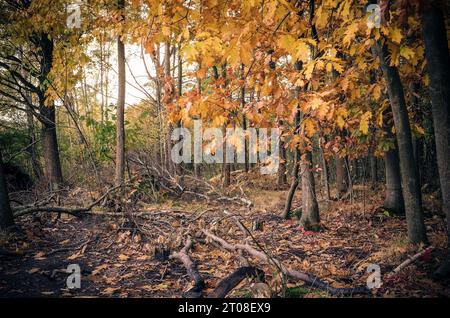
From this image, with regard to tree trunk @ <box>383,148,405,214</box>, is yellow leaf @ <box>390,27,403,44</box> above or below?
above

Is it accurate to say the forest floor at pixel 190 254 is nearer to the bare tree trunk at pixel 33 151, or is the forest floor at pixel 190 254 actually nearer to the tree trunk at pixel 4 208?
the tree trunk at pixel 4 208

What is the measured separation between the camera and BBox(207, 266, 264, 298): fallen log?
3.22 m

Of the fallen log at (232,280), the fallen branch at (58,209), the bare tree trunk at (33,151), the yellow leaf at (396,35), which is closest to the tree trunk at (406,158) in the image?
the yellow leaf at (396,35)

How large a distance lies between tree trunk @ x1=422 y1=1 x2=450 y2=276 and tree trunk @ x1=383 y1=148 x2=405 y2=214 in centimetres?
483

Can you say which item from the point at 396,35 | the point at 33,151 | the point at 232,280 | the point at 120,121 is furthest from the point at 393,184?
the point at 33,151

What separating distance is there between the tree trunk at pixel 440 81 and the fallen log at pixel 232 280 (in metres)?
2.20

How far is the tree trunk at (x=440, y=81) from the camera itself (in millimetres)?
3346

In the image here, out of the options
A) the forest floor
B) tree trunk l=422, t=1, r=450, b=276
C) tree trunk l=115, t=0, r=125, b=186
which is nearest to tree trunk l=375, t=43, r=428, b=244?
the forest floor

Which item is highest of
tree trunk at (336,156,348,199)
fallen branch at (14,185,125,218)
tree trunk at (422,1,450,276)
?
tree trunk at (422,1,450,276)

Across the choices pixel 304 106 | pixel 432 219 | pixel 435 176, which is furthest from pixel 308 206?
pixel 435 176

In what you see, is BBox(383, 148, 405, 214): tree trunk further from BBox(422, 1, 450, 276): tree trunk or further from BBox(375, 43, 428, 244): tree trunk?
BBox(422, 1, 450, 276): tree trunk

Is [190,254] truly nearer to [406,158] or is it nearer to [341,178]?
[406,158]
